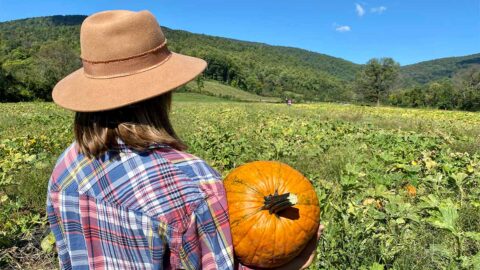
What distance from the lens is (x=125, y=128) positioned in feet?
4.63

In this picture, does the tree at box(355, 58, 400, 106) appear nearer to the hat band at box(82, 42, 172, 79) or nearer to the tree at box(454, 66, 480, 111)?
the tree at box(454, 66, 480, 111)

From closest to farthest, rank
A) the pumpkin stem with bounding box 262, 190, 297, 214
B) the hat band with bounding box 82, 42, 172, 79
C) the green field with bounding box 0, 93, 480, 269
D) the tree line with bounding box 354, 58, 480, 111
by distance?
1. the hat band with bounding box 82, 42, 172, 79
2. the pumpkin stem with bounding box 262, 190, 297, 214
3. the green field with bounding box 0, 93, 480, 269
4. the tree line with bounding box 354, 58, 480, 111

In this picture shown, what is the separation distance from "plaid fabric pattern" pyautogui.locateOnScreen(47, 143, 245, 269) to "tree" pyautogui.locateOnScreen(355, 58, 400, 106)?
84860 millimetres

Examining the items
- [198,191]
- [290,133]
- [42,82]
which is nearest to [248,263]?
[198,191]

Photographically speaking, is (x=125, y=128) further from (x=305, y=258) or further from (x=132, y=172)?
(x=305, y=258)

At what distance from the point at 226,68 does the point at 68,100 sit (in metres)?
135

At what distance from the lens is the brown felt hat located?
1416 millimetres

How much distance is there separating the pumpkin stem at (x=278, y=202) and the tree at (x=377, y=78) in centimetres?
8456

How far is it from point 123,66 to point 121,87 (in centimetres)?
10

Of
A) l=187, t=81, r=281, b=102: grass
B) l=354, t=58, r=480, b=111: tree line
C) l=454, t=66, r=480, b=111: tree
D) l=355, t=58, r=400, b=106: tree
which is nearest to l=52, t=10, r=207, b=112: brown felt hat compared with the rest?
l=454, t=66, r=480, b=111: tree

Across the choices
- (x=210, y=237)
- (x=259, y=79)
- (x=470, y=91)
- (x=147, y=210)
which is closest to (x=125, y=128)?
(x=147, y=210)

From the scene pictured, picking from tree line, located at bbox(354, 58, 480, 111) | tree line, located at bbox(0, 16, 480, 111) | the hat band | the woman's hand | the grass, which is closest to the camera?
the hat band

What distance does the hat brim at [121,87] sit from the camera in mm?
1380

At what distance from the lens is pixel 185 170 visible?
141 cm
